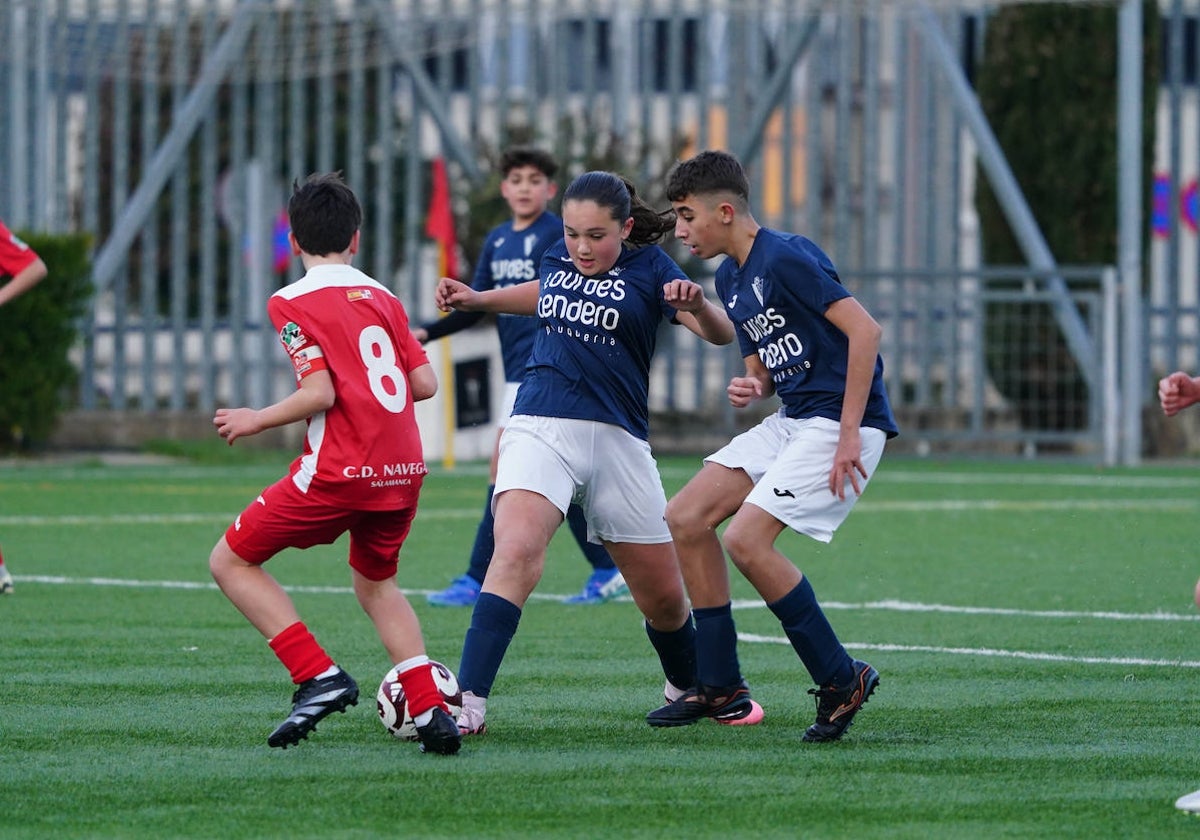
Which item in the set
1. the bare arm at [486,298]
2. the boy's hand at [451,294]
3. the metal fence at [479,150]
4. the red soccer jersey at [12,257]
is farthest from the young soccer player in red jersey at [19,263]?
the metal fence at [479,150]

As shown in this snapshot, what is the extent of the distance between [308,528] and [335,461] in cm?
21

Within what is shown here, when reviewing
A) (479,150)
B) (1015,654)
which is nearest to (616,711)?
(1015,654)

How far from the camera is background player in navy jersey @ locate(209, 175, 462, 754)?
563 cm

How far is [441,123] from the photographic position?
22406 millimetres

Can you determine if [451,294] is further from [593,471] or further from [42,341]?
[42,341]

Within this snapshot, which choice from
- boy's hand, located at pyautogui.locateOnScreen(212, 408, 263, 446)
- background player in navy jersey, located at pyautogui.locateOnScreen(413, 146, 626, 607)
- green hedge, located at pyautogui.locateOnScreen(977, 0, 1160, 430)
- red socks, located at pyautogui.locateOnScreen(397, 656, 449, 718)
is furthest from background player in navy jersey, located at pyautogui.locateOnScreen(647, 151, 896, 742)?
green hedge, located at pyautogui.locateOnScreen(977, 0, 1160, 430)

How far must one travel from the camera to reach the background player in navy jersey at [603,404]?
6.28 meters

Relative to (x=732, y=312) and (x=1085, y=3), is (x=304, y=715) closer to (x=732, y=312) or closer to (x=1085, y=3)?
(x=732, y=312)

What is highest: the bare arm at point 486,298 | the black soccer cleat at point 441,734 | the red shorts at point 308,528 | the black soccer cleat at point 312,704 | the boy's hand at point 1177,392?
the bare arm at point 486,298

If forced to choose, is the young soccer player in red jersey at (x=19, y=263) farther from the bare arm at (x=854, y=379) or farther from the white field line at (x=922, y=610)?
the bare arm at (x=854, y=379)

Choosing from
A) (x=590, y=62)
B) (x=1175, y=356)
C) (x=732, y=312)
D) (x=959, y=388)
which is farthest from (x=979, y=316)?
(x=732, y=312)

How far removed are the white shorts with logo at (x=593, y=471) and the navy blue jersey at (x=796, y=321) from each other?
1.70 feet

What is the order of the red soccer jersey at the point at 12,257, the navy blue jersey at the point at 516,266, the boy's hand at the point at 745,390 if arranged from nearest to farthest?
1. the boy's hand at the point at 745,390
2. the navy blue jersey at the point at 516,266
3. the red soccer jersey at the point at 12,257

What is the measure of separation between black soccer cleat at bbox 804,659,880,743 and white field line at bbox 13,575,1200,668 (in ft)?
6.10
